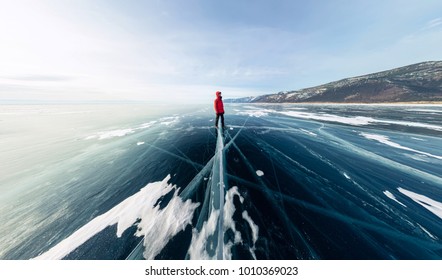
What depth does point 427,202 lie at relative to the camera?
3643 mm

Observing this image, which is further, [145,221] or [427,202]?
[427,202]

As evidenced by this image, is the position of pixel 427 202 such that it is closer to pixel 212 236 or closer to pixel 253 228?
pixel 253 228

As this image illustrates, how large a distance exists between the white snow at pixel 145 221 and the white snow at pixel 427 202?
5.53 meters

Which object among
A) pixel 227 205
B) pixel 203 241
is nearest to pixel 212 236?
pixel 203 241

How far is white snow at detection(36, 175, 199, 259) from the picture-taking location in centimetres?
285

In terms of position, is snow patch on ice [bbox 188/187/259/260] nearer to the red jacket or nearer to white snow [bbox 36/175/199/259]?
white snow [bbox 36/175/199/259]

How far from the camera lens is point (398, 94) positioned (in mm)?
71625

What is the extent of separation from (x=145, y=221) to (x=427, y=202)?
6.87 meters

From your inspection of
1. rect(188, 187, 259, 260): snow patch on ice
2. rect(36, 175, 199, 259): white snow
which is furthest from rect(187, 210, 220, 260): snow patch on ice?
rect(36, 175, 199, 259): white snow

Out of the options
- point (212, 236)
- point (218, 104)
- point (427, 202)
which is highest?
point (218, 104)

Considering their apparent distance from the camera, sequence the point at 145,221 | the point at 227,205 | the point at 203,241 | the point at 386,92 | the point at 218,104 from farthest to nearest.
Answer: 1. the point at 386,92
2. the point at 218,104
3. the point at 227,205
4. the point at 145,221
5. the point at 203,241

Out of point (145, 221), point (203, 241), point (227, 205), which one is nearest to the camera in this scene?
point (203, 241)

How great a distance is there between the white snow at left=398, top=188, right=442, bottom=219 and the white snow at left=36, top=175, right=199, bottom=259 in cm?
553
